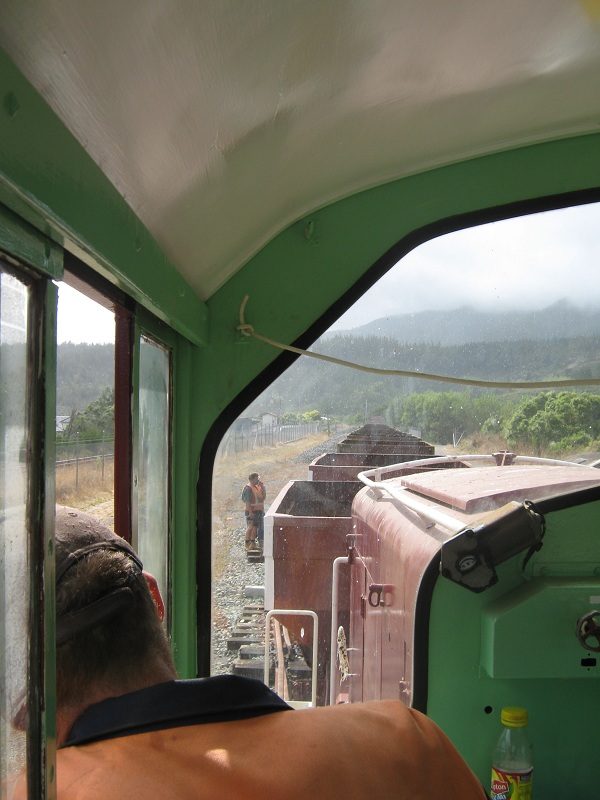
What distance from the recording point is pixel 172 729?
92 cm

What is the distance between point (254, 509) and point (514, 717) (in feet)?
2.79

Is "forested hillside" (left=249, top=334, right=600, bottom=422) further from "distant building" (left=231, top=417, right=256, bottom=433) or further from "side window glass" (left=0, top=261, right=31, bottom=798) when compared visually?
"side window glass" (left=0, top=261, right=31, bottom=798)

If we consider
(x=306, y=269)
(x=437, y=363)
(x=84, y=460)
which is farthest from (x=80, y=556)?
(x=437, y=363)

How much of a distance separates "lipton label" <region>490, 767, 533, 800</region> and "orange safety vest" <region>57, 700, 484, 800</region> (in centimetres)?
73

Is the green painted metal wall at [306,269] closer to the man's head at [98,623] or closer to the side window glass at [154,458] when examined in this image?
the side window glass at [154,458]

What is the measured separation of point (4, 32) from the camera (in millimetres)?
672

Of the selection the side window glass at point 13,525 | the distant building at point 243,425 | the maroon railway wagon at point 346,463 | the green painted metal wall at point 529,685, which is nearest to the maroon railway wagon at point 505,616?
the green painted metal wall at point 529,685

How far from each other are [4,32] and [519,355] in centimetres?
161

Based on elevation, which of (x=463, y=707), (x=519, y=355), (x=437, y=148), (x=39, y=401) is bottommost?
(x=463, y=707)

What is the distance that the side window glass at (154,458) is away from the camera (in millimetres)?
1710

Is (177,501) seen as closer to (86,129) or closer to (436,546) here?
(436,546)

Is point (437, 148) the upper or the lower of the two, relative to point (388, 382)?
upper

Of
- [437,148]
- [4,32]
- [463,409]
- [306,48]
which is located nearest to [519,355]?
[463,409]

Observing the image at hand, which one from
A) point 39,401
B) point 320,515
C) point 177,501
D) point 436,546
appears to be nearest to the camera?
point 39,401
